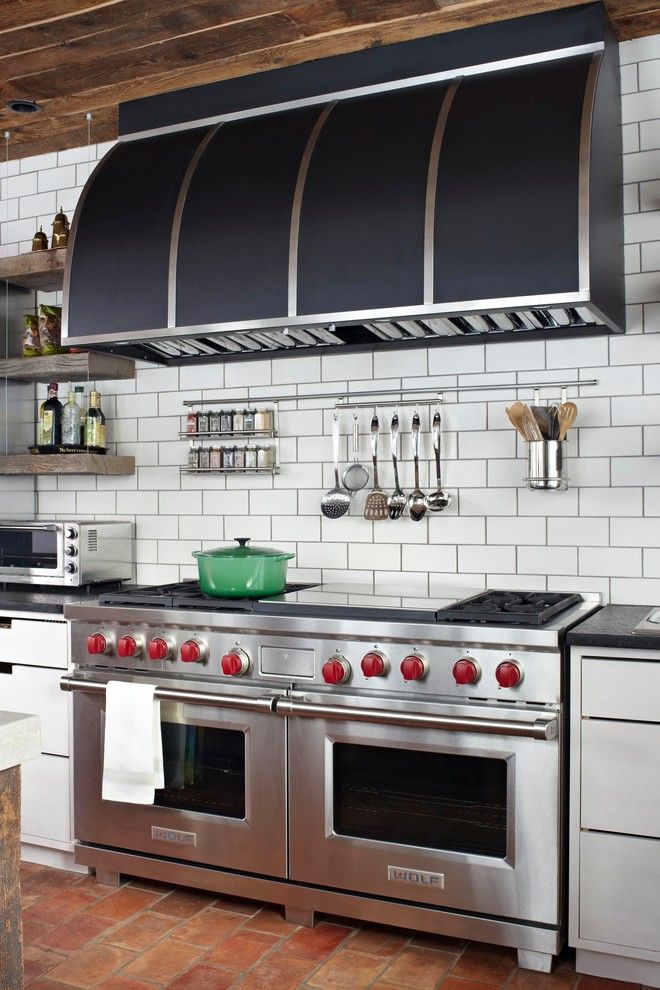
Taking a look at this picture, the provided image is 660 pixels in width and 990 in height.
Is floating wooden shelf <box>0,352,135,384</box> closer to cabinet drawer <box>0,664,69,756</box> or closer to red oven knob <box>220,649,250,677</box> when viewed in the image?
cabinet drawer <box>0,664,69,756</box>

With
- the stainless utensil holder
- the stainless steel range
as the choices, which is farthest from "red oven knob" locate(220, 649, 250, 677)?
the stainless utensil holder

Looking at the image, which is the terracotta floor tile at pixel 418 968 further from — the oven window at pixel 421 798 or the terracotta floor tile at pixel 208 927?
the terracotta floor tile at pixel 208 927

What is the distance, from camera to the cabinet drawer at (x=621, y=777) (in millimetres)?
2422

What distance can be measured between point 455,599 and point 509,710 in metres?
0.54

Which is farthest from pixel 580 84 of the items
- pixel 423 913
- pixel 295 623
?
pixel 423 913

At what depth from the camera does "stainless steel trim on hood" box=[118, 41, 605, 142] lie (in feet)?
9.48

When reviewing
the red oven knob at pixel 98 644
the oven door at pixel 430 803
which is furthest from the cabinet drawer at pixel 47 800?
the oven door at pixel 430 803

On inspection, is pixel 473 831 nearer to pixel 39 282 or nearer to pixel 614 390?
pixel 614 390

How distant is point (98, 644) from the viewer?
10.3 ft

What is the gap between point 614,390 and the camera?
10.3 feet

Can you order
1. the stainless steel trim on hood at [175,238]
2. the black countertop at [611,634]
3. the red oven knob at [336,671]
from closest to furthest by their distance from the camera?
the black countertop at [611,634] < the red oven knob at [336,671] < the stainless steel trim on hood at [175,238]

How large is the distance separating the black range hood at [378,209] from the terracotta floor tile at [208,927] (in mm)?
1874

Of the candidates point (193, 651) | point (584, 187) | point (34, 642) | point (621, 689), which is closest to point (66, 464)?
point (34, 642)

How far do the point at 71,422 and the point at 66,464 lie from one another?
0.21 meters
